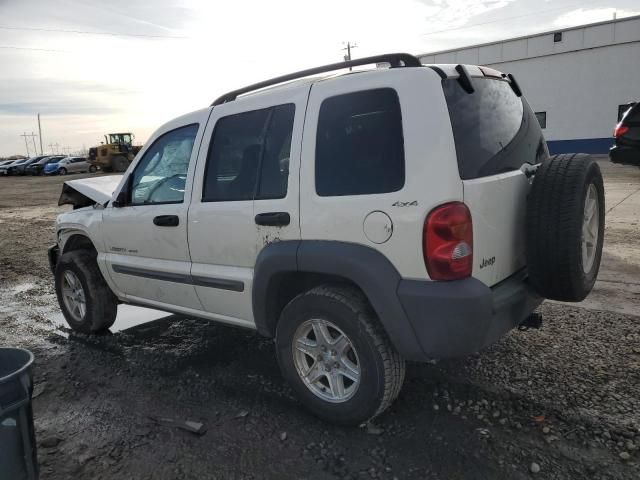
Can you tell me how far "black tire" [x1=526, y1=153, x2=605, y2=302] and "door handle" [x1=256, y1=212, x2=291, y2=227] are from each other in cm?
137

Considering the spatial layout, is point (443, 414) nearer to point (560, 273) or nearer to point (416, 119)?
point (560, 273)

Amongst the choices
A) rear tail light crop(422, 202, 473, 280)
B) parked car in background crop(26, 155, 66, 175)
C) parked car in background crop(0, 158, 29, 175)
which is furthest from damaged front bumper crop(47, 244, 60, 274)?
parked car in background crop(0, 158, 29, 175)

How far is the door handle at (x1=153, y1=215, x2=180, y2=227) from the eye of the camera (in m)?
3.63

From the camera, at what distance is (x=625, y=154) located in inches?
385

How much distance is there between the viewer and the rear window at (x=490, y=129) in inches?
101

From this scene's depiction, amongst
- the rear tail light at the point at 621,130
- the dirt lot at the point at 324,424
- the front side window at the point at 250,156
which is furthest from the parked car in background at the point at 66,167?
the front side window at the point at 250,156

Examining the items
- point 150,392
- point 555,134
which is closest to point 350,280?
point 150,392

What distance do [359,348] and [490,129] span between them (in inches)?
55.5

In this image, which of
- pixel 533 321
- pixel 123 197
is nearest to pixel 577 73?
pixel 533 321

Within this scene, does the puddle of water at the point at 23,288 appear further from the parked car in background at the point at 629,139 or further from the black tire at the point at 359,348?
the parked car in background at the point at 629,139

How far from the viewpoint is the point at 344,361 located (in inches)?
114

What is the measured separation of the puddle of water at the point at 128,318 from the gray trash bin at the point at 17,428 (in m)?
2.73

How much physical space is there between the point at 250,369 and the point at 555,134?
28509 mm

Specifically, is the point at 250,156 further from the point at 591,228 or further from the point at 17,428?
the point at 591,228
